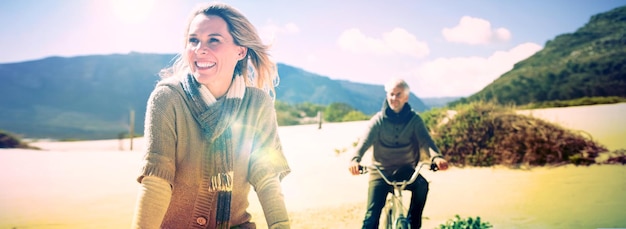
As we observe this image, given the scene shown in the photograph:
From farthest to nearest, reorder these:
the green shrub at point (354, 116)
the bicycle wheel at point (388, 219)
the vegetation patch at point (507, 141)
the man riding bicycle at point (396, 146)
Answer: the green shrub at point (354, 116)
the vegetation patch at point (507, 141)
the bicycle wheel at point (388, 219)
the man riding bicycle at point (396, 146)

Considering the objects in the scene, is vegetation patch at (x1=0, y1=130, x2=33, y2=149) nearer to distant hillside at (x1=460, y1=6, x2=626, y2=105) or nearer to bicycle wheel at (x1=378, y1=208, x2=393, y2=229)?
bicycle wheel at (x1=378, y1=208, x2=393, y2=229)

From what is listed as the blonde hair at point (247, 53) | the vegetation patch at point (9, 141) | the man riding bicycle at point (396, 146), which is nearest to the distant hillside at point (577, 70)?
the man riding bicycle at point (396, 146)

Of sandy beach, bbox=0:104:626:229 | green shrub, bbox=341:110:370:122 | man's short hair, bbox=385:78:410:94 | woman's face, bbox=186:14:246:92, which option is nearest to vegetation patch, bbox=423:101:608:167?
sandy beach, bbox=0:104:626:229

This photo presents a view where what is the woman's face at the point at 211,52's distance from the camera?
1.50 metres

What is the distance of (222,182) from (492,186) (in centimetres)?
560

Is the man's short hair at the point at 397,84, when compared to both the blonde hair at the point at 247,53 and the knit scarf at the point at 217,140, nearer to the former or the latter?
the blonde hair at the point at 247,53

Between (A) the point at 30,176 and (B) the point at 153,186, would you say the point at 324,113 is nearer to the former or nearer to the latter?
(A) the point at 30,176

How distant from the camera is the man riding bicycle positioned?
316 cm

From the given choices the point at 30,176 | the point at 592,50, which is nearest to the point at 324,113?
the point at 30,176

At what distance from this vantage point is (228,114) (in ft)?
4.93

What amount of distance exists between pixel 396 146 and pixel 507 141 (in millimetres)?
4552

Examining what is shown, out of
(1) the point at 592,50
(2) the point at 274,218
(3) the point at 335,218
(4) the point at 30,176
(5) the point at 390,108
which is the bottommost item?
(3) the point at 335,218

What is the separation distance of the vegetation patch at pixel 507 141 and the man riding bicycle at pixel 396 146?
13.9 ft

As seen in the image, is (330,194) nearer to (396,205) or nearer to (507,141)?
(507,141)
